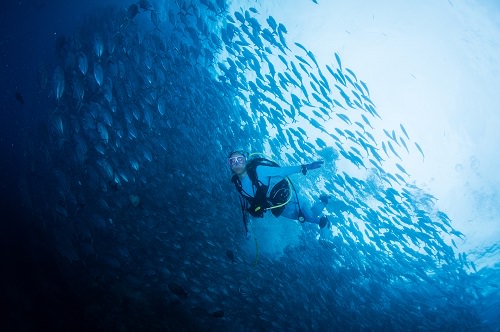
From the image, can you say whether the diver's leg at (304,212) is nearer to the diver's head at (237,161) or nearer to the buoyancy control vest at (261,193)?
the buoyancy control vest at (261,193)

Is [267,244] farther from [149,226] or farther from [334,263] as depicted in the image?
[149,226]

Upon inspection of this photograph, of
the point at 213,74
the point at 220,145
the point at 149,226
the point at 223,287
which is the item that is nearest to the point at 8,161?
the point at 213,74

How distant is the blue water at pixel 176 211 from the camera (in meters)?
7.30

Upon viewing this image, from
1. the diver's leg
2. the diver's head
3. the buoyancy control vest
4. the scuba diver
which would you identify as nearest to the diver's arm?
the scuba diver

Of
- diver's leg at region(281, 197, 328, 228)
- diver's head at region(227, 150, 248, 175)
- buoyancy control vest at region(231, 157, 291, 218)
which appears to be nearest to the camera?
diver's head at region(227, 150, 248, 175)

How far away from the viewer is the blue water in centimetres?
730

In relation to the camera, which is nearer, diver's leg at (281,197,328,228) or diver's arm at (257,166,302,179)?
diver's arm at (257,166,302,179)

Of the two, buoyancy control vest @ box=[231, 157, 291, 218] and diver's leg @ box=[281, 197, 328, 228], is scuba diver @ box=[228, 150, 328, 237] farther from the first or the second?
diver's leg @ box=[281, 197, 328, 228]

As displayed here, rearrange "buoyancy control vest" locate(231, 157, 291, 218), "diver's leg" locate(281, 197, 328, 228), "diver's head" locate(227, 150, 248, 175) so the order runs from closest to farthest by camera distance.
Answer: "diver's head" locate(227, 150, 248, 175) < "buoyancy control vest" locate(231, 157, 291, 218) < "diver's leg" locate(281, 197, 328, 228)

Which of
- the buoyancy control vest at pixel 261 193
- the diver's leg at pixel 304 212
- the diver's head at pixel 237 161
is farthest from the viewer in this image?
the diver's leg at pixel 304 212

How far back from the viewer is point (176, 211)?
9.39 meters

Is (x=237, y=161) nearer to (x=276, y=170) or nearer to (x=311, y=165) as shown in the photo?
(x=276, y=170)

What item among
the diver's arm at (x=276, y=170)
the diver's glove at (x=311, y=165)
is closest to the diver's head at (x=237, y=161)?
the diver's arm at (x=276, y=170)

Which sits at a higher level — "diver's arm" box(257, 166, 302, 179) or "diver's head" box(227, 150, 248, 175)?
"diver's head" box(227, 150, 248, 175)
